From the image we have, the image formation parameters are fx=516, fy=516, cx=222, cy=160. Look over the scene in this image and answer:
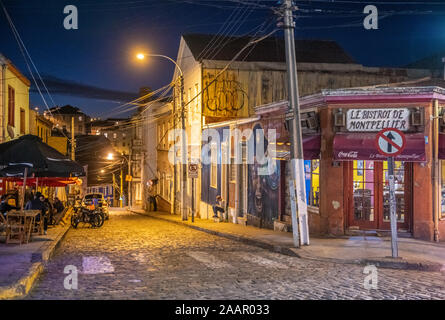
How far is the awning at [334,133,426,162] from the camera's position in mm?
15094

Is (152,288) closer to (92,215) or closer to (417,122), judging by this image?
(417,122)

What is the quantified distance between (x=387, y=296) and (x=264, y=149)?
12.0m

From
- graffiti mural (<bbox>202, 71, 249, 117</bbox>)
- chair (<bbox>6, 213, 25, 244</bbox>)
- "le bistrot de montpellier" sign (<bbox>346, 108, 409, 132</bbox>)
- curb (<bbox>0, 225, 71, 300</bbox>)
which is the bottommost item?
curb (<bbox>0, 225, 71, 300</bbox>)

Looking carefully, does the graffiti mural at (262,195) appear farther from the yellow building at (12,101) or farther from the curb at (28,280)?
the yellow building at (12,101)

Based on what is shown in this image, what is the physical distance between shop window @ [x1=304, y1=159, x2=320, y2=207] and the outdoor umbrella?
26.3 feet

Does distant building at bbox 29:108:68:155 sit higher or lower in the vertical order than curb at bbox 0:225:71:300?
higher

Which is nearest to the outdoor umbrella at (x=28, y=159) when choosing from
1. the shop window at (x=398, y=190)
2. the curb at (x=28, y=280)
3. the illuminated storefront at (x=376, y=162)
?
the curb at (x=28, y=280)

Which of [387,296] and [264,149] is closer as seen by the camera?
[387,296]

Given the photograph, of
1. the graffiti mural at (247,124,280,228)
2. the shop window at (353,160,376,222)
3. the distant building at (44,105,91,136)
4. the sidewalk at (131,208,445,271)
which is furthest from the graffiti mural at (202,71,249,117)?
the distant building at (44,105,91,136)

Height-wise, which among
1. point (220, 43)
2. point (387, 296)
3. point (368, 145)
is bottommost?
point (387, 296)

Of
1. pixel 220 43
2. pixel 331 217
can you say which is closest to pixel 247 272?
pixel 331 217

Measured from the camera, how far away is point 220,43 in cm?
3334

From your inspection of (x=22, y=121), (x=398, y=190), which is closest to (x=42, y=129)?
(x=22, y=121)

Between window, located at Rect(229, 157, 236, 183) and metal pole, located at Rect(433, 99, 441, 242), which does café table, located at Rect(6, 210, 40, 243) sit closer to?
window, located at Rect(229, 157, 236, 183)
